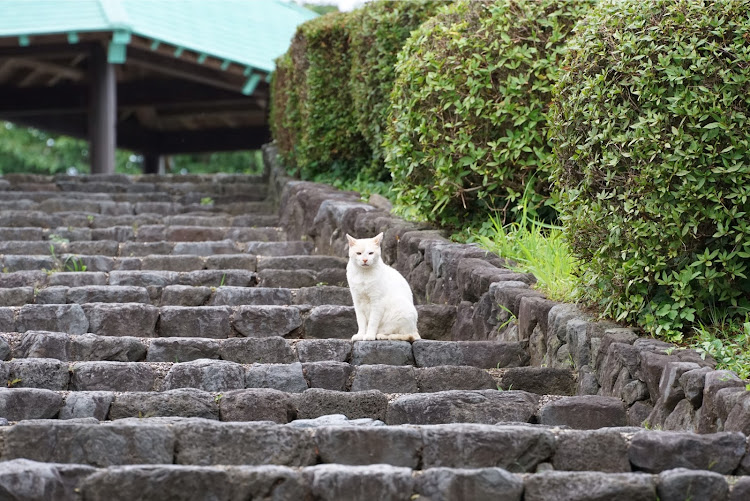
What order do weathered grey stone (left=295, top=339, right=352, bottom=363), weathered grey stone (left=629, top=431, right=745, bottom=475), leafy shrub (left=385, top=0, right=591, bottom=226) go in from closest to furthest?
1. weathered grey stone (left=629, top=431, right=745, bottom=475)
2. weathered grey stone (left=295, top=339, right=352, bottom=363)
3. leafy shrub (left=385, top=0, right=591, bottom=226)

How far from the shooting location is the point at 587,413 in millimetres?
4094

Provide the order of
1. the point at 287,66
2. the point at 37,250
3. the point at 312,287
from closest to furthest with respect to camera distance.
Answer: the point at 312,287, the point at 37,250, the point at 287,66

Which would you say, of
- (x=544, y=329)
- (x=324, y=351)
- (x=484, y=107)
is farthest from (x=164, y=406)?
(x=484, y=107)

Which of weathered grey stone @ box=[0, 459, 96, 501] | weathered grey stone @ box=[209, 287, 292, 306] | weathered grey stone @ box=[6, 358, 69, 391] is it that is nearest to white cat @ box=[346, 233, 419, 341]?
weathered grey stone @ box=[209, 287, 292, 306]

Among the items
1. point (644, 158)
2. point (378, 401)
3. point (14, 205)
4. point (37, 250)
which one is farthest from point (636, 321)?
point (14, 205)

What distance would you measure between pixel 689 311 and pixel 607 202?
644mm

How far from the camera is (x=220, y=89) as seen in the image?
16016 millimetres

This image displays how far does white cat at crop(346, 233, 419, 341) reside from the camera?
5.47m

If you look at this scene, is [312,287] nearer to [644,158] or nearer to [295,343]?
[295,343]

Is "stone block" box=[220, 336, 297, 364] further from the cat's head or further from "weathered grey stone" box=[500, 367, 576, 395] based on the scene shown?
"weathered grey stone" box=[500, 367, 576, 395]

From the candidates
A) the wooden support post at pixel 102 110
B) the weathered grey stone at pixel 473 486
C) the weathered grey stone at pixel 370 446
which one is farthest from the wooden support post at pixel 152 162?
the weathered grey stone at pixel 473 486

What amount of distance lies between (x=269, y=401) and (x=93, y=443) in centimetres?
91

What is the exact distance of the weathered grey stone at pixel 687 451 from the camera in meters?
3.27

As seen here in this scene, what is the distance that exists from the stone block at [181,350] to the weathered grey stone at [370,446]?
191cm
